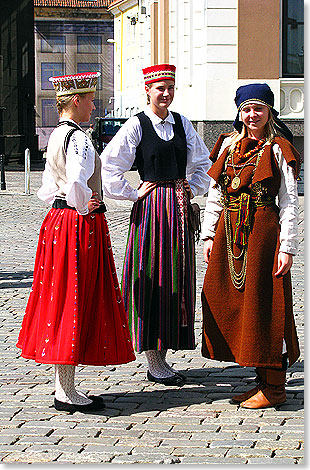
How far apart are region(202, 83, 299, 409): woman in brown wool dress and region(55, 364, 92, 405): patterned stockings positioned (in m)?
0.81

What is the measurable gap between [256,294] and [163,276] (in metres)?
0.78

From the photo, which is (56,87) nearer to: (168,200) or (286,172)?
(168,200)

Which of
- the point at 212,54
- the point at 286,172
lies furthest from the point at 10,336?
the point at 212,54

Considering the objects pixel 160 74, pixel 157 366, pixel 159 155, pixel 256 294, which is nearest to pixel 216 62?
pixel 160 74

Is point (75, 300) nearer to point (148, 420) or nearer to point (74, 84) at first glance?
point (148, 420)

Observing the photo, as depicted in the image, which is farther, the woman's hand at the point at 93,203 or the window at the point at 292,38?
the window at the point at 292,38

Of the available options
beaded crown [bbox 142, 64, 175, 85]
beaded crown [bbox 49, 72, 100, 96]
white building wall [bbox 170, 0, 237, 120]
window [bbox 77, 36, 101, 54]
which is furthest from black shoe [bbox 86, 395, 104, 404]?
window [bbox 77, 36, 101, 54]

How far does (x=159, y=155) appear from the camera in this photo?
6168mm

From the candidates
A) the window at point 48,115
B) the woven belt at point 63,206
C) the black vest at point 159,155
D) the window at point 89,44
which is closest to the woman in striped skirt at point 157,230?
the black vest at point 159,155

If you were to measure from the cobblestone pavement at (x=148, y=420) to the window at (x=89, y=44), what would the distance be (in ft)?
235

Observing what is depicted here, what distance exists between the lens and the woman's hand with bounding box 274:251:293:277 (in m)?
5.48

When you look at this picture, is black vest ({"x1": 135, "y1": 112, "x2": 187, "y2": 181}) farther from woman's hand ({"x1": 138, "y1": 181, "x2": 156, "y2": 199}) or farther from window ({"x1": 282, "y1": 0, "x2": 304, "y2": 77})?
window ({"x1": 282, "y1": 0, "x2": 304, "y2": 77})

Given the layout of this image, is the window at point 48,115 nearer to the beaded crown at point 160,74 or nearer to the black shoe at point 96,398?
the beaded crown at point 160,74

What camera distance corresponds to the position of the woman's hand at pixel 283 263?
5480 millimetres
